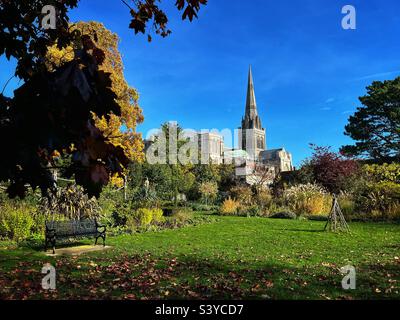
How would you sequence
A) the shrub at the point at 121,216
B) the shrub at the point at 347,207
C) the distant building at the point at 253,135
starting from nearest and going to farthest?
the shrub at the point at 121,216 → the shrub at the point at 347,207 → the distant building at the point at 253,135

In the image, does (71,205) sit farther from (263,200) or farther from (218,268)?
(263,200)

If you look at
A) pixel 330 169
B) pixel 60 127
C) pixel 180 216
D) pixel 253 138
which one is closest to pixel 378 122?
pixel 330 169

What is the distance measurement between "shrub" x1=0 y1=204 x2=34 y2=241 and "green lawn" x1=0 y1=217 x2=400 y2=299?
1020mm

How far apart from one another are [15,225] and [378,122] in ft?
118

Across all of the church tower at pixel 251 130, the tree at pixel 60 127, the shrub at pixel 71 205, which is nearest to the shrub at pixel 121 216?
the shrub at pixel 71 205

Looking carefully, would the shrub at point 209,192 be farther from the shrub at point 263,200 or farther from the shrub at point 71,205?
the shrub at point 71,205

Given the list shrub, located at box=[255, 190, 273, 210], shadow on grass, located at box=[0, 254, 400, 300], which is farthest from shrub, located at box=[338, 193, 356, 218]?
shadow on grass, located at box=[0, 254, 400, 300]

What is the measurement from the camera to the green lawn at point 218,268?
459cm

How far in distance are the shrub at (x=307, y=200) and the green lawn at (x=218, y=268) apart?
6.99 meters

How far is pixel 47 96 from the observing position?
1.91 meters

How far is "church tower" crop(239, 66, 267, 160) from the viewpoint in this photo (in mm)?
121875

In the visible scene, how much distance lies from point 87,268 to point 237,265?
2.64 m
